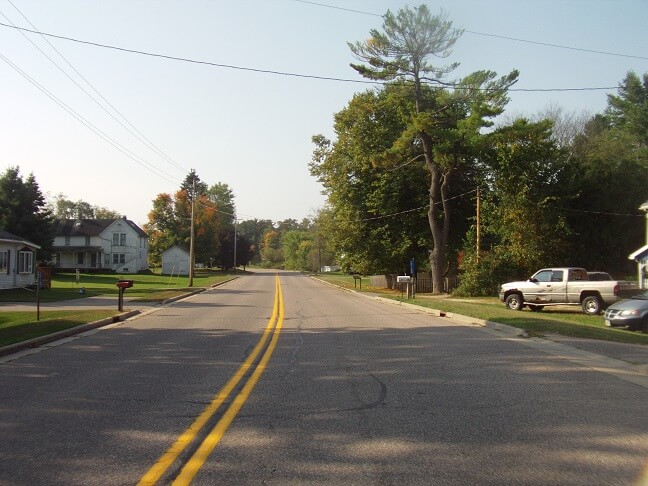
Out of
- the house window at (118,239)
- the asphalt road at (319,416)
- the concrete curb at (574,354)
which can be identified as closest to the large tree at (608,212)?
the concrete curb at (574,354)

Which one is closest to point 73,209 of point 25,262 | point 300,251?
point 300,251

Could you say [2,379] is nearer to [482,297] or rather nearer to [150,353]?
[150,353]

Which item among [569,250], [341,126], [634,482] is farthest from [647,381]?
[341,126]

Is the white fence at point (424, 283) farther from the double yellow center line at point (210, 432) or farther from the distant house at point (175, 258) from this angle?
the distant house at point (175, 258)

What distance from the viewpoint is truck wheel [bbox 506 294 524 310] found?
25.5 m

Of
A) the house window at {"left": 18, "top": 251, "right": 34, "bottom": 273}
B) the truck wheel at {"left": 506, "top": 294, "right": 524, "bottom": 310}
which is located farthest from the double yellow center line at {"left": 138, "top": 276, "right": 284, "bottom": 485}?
the house window at {"left": 18, "top": 251, "right": 34, "bottom": 273}

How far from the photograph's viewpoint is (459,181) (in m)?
45.4

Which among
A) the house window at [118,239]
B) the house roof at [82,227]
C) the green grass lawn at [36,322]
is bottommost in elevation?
the green grass lawn at [36,322]

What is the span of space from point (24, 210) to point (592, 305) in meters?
47.8

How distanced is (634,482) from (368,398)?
3.53 meters

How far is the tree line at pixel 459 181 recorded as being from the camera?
35.7 metres

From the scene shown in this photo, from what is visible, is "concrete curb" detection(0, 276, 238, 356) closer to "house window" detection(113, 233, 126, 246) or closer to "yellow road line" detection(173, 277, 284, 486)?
"yellow road line" detection(173, 277, 284, 486)

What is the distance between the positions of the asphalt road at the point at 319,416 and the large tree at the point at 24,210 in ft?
146

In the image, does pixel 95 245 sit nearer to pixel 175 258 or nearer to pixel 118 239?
pixel 118 239
